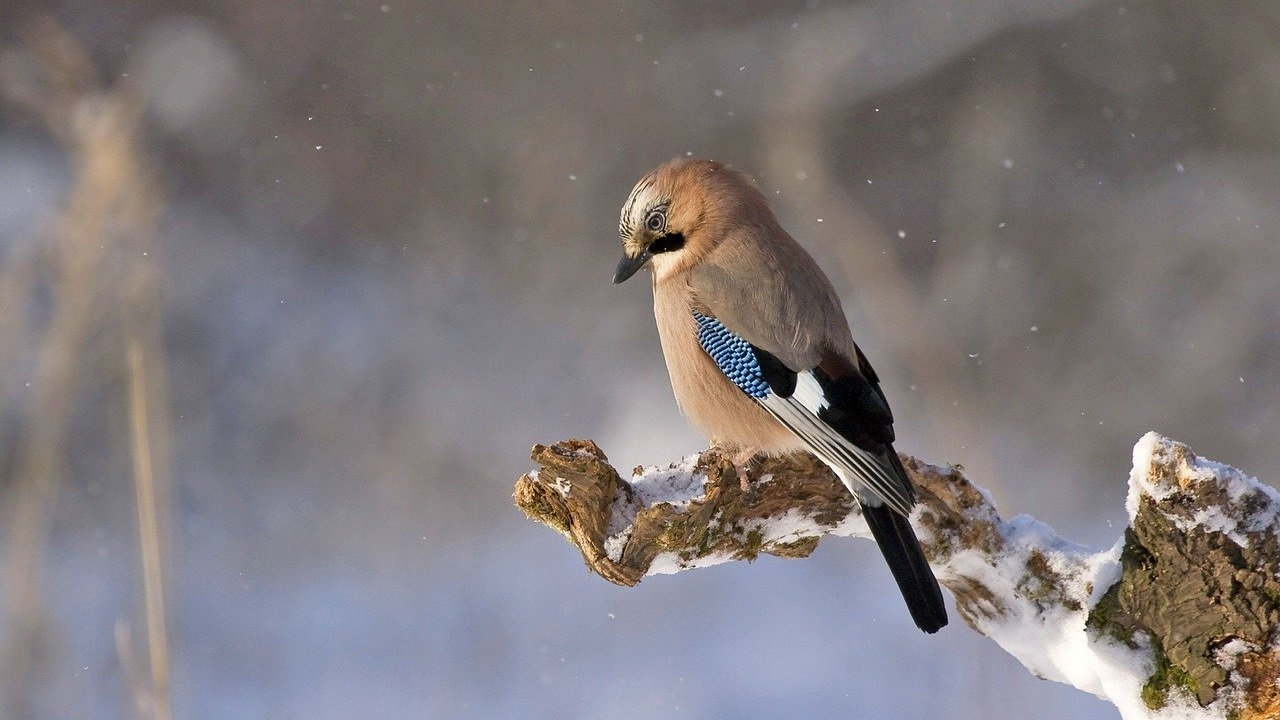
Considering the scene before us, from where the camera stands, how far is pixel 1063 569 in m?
2.06

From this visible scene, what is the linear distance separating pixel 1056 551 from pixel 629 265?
42.8 inches

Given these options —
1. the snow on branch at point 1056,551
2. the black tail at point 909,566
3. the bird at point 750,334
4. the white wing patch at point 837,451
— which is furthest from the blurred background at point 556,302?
the black tail at point 909,566

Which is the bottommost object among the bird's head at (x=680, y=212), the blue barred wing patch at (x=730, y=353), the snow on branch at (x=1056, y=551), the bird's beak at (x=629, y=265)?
the snow on branch at (x=1056, y=551)

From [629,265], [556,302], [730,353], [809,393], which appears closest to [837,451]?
[809,393]

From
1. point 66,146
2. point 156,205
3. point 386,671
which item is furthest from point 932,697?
point 66,146

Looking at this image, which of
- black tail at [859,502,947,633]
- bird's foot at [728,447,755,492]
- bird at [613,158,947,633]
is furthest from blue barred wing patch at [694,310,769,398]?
black tail at [859,502,947,633]

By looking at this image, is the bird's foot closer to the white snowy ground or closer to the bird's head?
the white snowy ground

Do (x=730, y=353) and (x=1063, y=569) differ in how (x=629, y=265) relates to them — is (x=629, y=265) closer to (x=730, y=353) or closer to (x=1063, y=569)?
(x=730, y=353)

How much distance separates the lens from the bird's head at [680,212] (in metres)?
2.67

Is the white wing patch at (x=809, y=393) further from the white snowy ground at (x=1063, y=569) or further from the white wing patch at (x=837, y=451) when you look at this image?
the white snowy ground at (x=1063, y=569)

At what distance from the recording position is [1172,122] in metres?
5.96

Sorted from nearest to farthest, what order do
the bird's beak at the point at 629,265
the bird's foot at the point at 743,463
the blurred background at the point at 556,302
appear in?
1. the bird's foot at the point at 743,463
2. the bird's beak at the point at 629,265
3. the blurred background at the point at 556,302

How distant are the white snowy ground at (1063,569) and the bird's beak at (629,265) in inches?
19.2

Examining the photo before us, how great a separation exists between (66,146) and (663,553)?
4.97 meters
